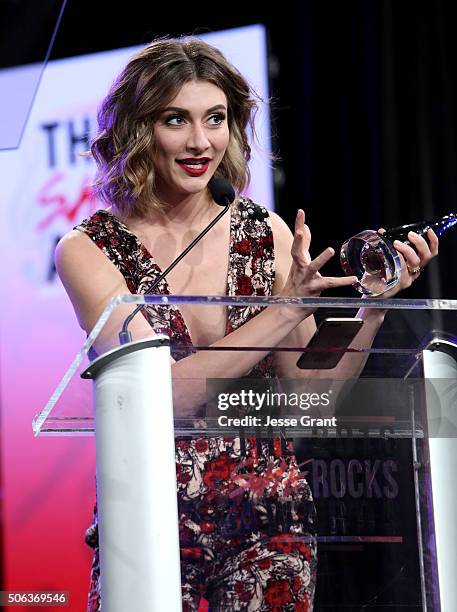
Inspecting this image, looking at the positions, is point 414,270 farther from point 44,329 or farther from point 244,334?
point 44,329

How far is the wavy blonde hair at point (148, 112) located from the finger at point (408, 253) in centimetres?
65

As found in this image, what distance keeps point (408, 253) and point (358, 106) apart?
1871 mm

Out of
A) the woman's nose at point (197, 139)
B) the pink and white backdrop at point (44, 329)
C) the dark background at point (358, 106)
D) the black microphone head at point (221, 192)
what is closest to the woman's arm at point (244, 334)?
the black microphone head at point (221, 192)

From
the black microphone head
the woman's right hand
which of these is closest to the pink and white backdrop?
the black microphone head

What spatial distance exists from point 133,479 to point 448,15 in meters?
2.57

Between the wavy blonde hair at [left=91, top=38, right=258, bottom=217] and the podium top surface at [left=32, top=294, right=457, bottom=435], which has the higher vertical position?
the wavy blonde hair at [left=91, top=38, right=258, bottom=217]

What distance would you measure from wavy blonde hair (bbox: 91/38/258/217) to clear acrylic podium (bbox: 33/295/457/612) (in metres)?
0.88

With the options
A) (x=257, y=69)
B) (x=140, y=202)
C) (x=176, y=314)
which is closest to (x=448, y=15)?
(x=257, y=69)

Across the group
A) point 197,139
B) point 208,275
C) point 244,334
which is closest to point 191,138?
point 197,139

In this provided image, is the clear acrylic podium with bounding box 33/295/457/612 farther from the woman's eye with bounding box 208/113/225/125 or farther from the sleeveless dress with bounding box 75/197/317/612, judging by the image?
the woman's eye with bounding box 208/113/225/125

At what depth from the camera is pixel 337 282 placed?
1493 mm

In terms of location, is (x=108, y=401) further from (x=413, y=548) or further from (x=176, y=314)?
(x=413, y=548)

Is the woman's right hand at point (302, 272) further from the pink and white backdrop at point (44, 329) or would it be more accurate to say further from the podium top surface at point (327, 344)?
the pink and white backdrop at point (44, 329)

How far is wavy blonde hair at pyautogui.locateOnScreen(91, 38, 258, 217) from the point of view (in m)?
2.00
